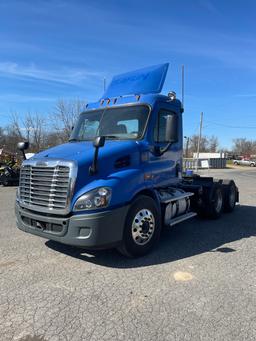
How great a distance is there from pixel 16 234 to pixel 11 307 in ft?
10.2

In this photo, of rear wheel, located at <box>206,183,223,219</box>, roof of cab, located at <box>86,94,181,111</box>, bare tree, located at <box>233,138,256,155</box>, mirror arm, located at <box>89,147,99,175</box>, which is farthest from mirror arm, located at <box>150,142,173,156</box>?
bare tree, located at <box>233,138,256,155</box>

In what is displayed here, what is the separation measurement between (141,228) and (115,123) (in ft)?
6.64

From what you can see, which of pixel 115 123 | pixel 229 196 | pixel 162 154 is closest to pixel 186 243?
pixel 162 154

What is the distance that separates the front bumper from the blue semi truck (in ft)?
0.05

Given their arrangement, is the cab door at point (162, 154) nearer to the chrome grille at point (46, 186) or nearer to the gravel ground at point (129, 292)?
the gravel ground at point (129, 292)

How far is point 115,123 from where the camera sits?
5938 millimetres

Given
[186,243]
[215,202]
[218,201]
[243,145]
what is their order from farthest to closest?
[243,145] → [218,201] → [215,202] → [186,243]

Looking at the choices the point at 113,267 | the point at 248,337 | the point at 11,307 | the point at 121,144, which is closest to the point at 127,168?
the point at 121,144

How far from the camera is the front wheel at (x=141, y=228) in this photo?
4.92 metres

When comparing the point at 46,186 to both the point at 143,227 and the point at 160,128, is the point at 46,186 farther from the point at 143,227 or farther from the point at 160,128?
the point at 160,128

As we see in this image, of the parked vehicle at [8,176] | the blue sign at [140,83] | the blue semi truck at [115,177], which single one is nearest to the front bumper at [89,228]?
the blue semi truck at [115,177]

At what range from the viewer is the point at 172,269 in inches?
184

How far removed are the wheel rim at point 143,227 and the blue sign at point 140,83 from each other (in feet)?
8.36

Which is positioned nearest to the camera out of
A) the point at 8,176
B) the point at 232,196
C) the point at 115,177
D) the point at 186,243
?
the point at 115,177
